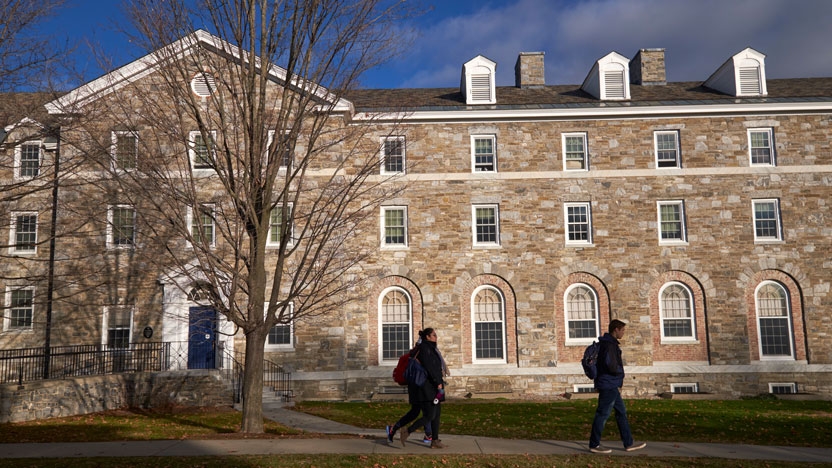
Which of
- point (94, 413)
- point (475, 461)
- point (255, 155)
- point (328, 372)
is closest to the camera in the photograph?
point (475, 461)

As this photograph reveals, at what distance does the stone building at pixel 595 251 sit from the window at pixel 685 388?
7 centimetres

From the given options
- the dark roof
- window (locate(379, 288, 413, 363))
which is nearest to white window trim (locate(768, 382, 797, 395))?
the dark roof

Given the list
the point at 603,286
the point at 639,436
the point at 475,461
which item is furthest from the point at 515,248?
the point at 475,461

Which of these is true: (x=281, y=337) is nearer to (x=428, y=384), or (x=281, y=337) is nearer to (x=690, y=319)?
(x=428, y=384)

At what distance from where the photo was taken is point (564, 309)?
77.1 ft

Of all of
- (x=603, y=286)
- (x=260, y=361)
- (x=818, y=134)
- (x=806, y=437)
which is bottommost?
(x=806, y=437)

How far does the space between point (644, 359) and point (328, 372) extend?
1094 cm

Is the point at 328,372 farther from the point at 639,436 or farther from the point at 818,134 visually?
the point at 818,134

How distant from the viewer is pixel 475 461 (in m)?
10.1

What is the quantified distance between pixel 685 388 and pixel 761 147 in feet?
30.6

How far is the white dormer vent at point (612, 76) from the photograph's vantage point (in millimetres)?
25359

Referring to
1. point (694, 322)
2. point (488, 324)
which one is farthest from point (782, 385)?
point (488, 324)

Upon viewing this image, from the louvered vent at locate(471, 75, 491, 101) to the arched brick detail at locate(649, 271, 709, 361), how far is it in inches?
367

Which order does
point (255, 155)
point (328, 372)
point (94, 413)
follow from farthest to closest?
point (328, 372)
point (94, 413)
point (255, 155)
